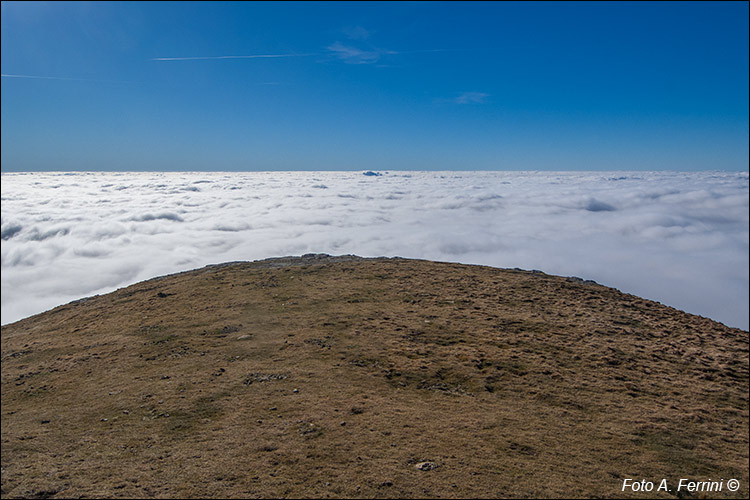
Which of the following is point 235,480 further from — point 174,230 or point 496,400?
point 174,230

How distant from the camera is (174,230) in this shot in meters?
112

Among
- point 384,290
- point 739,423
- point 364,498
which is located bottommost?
point 739,423

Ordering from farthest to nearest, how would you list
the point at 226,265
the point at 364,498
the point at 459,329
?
the point at 226,265 < the point at 459,329 < the point at 364,498

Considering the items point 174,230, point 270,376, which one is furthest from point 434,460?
point 174,230

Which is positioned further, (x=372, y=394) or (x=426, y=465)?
(x=372, y=394)

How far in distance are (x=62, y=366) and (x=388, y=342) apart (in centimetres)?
1160

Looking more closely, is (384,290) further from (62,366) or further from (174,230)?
(174,230)

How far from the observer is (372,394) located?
10688 mm

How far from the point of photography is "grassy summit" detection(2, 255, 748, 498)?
736 cm

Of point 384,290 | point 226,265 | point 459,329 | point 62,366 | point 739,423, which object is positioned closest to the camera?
point 739,423

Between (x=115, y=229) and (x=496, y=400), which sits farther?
(x=115, y=229)

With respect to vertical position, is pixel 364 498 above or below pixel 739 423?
above

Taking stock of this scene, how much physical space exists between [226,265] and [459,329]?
696 inches

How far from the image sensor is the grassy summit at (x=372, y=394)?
7.36 meters
